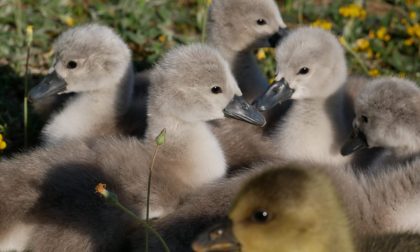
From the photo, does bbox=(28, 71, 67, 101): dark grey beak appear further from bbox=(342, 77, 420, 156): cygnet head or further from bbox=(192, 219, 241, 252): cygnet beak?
bbox=(192, 219, 241, 252): cygnet beak

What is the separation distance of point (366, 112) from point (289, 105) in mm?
702

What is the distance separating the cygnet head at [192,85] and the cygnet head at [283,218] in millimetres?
1310

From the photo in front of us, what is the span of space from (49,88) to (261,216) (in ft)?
6.92

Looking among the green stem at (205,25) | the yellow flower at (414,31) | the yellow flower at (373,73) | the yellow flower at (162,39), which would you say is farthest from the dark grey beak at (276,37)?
the yellow flower at (414,31)

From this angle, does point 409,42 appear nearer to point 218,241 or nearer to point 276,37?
point 276,37

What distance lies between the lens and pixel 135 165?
3963 mm

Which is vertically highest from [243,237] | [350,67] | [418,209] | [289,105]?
[243,237]

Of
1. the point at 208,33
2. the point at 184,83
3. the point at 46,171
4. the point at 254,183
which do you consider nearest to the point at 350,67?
the point at 208,33

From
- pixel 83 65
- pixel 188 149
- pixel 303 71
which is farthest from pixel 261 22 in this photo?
pixel 188 149

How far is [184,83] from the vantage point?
4301 mm

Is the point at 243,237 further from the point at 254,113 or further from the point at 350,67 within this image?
the point at 350,67

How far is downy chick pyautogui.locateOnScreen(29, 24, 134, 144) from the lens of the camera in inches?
186

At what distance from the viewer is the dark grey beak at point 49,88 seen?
4.72m

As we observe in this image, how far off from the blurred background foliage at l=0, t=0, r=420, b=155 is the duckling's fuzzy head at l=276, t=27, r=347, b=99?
1.04m
